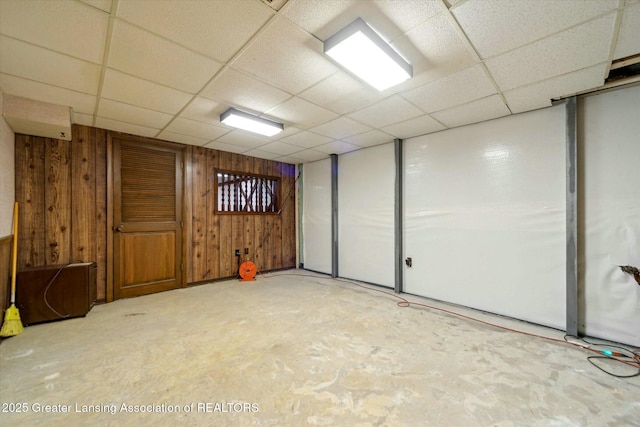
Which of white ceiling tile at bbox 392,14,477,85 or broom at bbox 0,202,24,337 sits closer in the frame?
white ceiling tile at bbox 392,14,477,85

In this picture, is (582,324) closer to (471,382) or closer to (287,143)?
(471,382)

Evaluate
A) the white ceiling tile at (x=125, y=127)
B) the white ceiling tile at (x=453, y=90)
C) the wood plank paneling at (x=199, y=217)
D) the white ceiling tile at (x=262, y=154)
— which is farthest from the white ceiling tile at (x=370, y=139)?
the white ceiling tile at (x=125, y=127)

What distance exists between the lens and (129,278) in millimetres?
3887

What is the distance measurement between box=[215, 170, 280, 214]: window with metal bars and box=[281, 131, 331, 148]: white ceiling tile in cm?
148

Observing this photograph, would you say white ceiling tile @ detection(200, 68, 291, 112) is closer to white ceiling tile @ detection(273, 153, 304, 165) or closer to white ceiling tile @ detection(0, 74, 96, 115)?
white ceiling tile @ detection(0, 74, 96, 115)

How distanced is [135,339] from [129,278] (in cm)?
171

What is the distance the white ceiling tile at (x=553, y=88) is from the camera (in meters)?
2.21

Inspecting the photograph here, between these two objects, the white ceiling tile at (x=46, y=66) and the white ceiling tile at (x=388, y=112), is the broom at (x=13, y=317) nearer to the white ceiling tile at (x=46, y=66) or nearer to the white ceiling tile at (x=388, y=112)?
the white ceiling tile at (x=46, y=66)

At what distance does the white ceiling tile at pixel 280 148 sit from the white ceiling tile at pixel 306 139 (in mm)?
158

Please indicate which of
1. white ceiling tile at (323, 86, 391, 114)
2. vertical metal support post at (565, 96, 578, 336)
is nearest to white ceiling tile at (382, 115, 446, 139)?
white ceiling tile at (323, 86, 391, 114)

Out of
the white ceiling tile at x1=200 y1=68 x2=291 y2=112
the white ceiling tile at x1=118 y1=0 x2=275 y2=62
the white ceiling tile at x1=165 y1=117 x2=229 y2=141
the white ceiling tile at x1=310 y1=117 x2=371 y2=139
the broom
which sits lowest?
the broom

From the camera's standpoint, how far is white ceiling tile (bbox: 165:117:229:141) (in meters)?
3.42

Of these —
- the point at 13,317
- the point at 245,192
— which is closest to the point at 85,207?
the point at 13,317

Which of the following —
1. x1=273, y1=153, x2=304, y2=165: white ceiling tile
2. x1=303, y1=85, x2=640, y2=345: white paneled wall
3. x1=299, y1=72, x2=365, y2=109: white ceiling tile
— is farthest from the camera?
x1=273, y1=153, x2=304, y2=165: white ceiling tile
